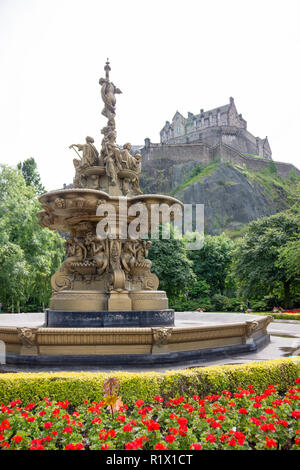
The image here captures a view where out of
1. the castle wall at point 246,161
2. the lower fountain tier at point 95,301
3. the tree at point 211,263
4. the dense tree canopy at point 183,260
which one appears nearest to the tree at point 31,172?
the dense tree canopy at point 183,260

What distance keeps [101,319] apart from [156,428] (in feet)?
16.1

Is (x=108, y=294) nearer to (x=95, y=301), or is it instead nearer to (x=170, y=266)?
(x=95, y=301)

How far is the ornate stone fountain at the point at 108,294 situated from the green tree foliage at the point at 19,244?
13.1m

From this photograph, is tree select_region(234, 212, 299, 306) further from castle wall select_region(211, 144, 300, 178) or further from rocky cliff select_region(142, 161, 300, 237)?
castle wall select_region(211, 144, 300, 178)

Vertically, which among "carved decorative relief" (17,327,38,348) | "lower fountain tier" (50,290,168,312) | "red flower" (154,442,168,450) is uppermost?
"lower fountain tier" (50,290,168,312)

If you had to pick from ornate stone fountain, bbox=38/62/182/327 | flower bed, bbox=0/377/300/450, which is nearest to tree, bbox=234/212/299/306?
ornate stone fountain, bbox=38/62/182/327

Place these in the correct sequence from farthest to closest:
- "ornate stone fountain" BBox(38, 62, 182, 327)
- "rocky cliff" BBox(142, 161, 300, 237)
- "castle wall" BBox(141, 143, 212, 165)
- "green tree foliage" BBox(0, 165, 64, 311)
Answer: "castle wall" BBox(141, 143, 212, 165) < "rocky cliff" BBox(142, 161, 300, 237) < "green tree foliage" BBox(0, 165, 64, 311) < "ornate stone fountain" BBox(38, 62, 182, 327)

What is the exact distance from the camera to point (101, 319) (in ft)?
27.1

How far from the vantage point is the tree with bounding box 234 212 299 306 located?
3139 centimetres

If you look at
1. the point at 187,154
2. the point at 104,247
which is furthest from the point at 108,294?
the point at 187,154

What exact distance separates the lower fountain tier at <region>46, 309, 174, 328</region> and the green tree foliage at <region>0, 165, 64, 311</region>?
49.6 ft

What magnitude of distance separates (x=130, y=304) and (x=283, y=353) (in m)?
3.64

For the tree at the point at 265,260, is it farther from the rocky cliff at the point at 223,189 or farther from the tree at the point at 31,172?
the rocky cliff at the point at 223,189
